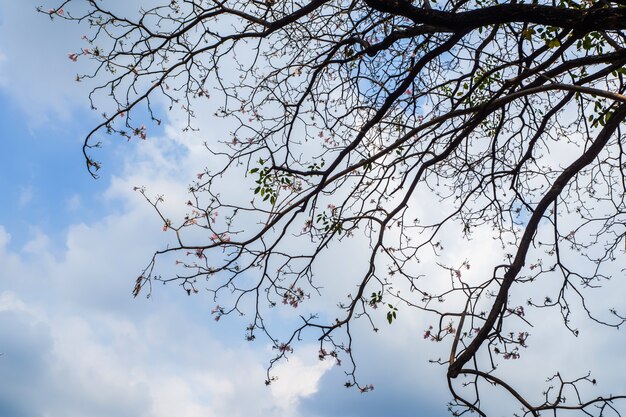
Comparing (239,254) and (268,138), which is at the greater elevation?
(268,138)

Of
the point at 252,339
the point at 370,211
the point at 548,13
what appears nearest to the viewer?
the point at 548,13

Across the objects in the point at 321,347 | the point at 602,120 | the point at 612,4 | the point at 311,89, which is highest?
the point at 311,89

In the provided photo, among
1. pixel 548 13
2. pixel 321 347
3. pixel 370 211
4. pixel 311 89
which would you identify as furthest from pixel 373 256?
pixel 548 13

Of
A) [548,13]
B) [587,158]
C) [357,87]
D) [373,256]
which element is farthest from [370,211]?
[548,13]

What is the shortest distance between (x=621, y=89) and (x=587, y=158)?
1.02 meters

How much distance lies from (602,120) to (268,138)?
3101mm

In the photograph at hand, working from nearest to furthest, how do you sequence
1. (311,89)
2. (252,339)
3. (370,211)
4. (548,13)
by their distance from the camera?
1. (548,13)
2. (252,339)
3. (370,211)
4. (311,89)

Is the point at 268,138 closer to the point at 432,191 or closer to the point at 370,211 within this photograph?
the point at 370,211

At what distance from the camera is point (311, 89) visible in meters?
5.77

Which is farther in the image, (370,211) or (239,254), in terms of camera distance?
(370,211)

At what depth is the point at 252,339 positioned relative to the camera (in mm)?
4844

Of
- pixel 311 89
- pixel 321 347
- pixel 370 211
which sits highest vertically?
pixel 311 89

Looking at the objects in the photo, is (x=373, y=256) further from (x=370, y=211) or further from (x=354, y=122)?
(x=354, y=122)

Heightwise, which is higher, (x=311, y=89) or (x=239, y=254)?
(x=311, y=89)
